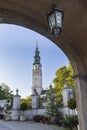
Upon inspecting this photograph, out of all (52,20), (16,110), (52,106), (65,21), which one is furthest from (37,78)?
(52,20)

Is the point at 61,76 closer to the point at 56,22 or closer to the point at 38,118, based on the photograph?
the point at 38,118

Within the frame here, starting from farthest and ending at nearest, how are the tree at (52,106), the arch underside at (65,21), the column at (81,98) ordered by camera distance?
the tree at (52,106), the column at (81,98), the arch underside at (65,21)

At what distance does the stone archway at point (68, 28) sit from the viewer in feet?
12.9

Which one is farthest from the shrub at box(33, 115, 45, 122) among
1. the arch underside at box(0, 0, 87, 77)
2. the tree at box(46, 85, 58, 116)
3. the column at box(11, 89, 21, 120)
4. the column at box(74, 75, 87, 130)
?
the arch underside at box(0, 0, 87, 77)

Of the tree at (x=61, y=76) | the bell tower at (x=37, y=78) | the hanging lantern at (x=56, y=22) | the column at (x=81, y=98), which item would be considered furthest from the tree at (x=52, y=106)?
the bell tower at (x=37, y=78)

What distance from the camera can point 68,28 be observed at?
14.6 ft

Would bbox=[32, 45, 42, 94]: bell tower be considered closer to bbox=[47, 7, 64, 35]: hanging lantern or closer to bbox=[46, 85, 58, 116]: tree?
bbox=[46, 85, 58, 116]: tree

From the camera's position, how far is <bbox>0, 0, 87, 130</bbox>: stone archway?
393cm

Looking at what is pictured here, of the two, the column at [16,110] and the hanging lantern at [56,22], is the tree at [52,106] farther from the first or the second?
the hanging lantern at [56,22]

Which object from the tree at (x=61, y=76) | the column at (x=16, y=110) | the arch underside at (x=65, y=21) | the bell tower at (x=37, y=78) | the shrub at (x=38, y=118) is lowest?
the shrub at (x=38, y=118)

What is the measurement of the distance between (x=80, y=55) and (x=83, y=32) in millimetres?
690

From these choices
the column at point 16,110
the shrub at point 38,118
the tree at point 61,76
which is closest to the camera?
the shrub at point 38,118

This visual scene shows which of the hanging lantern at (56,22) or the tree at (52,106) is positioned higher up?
the hanging lantern at (56,22)

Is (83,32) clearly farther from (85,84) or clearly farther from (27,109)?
(27,109)
